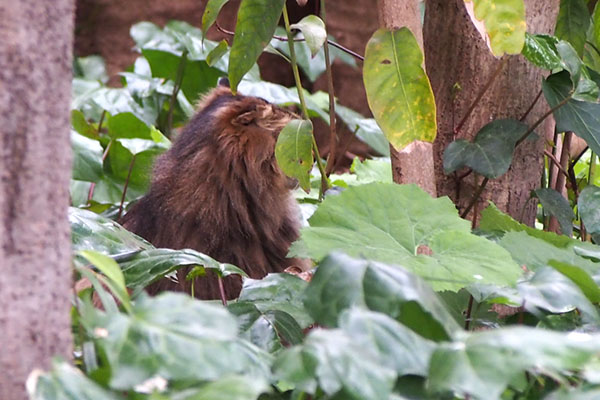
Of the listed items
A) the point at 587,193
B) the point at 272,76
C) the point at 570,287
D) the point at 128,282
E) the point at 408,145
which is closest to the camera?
the point at 570,287

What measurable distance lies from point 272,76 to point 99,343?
7.11 metres

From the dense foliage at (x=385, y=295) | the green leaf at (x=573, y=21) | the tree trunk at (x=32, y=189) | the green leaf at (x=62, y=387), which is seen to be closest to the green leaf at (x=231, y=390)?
the dense foliage at (x=385, y=295)

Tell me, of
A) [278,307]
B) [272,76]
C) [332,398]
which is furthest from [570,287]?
[272,76]

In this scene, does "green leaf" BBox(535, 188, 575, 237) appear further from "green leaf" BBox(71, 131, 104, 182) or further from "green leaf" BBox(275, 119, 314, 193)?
"green leaf" BBox(71, 131, 104, 182)

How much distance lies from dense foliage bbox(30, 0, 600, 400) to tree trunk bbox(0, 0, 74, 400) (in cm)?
6

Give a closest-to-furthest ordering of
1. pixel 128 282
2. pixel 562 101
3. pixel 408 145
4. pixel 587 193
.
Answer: pixel 128 282 < pixel 408 145 < pixel 562 101 < pixel 587 193

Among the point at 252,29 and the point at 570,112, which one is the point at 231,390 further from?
the point at 570,112

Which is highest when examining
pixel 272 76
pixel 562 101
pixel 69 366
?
pixel 562 101

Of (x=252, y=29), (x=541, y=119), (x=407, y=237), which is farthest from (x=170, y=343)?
(x=541, y=119)

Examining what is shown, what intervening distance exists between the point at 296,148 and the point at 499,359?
1372 millimetres

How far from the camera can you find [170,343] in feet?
3.27

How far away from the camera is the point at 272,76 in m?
8.05

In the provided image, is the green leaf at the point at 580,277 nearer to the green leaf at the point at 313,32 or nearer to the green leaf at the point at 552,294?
the green leaf at the point at 552,294

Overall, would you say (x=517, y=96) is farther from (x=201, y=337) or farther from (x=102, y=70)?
(x=102, y=70)
